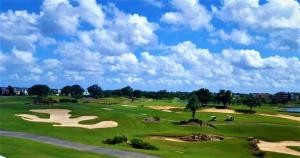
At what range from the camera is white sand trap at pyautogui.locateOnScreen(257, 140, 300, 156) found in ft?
224

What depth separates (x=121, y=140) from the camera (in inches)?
2359

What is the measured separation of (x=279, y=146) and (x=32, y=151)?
143 feet

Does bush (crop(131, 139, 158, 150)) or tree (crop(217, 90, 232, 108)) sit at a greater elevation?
tree (crop(217, 90, 232, 108))

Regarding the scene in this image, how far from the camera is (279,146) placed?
73.2 meters

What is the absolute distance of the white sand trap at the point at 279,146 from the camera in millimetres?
68188

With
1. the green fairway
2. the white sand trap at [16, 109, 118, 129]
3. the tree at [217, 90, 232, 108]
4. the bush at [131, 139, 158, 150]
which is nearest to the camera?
the bush at [131, 139, 158, 150]

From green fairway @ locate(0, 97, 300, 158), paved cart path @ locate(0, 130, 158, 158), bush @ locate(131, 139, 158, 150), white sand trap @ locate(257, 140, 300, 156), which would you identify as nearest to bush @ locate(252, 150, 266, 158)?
green fairway @ locate(0, 97, 300, 158)

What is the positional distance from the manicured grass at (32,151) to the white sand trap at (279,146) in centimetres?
3326

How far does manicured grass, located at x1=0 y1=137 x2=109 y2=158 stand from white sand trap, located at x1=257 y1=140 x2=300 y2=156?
3326cm

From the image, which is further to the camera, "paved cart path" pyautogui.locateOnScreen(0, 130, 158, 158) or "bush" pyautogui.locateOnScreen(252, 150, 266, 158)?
"bush" pyautogui.locateOnScreen(252, 150, 266, 158)

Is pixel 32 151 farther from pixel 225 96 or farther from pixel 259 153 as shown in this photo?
pixel 225 96

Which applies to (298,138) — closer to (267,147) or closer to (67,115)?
(267,147)

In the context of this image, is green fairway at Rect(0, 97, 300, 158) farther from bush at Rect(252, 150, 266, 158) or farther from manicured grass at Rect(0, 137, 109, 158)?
bush at Rect(252, 150, 266, 158)

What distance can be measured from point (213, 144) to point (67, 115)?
37093mm
